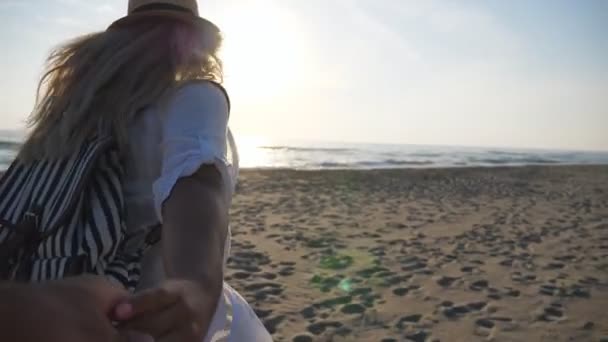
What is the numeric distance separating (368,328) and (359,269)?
1.47 meters

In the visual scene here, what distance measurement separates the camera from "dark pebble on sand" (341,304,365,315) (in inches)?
145

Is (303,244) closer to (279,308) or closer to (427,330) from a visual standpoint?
(279,308)

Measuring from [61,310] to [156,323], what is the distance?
10 cm

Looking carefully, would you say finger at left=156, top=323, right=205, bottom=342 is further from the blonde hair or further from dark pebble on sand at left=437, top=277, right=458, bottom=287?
dark pebble on sand at left=437, top=277, right=458, bottom=287

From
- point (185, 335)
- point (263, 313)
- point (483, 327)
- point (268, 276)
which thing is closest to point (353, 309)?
point (263, 313)

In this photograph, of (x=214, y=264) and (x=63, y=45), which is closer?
(x=214, y=264)

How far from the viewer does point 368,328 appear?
135 inches

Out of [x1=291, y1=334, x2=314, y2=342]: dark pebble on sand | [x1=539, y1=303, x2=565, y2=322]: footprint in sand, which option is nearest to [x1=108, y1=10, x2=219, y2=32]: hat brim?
[x1=291, y1=334, x2=314, y2=342]: dark pebble on sand

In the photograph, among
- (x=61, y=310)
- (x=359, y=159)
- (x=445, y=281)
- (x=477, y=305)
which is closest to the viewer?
(x=61, y=310)

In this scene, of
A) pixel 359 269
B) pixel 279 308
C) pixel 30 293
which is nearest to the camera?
pixel 30 293

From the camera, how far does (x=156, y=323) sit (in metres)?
0.56

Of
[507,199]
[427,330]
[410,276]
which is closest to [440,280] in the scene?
[410,276]

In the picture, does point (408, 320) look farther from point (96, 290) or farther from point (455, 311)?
point (96, 290)

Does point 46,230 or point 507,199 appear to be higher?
point 46,230
